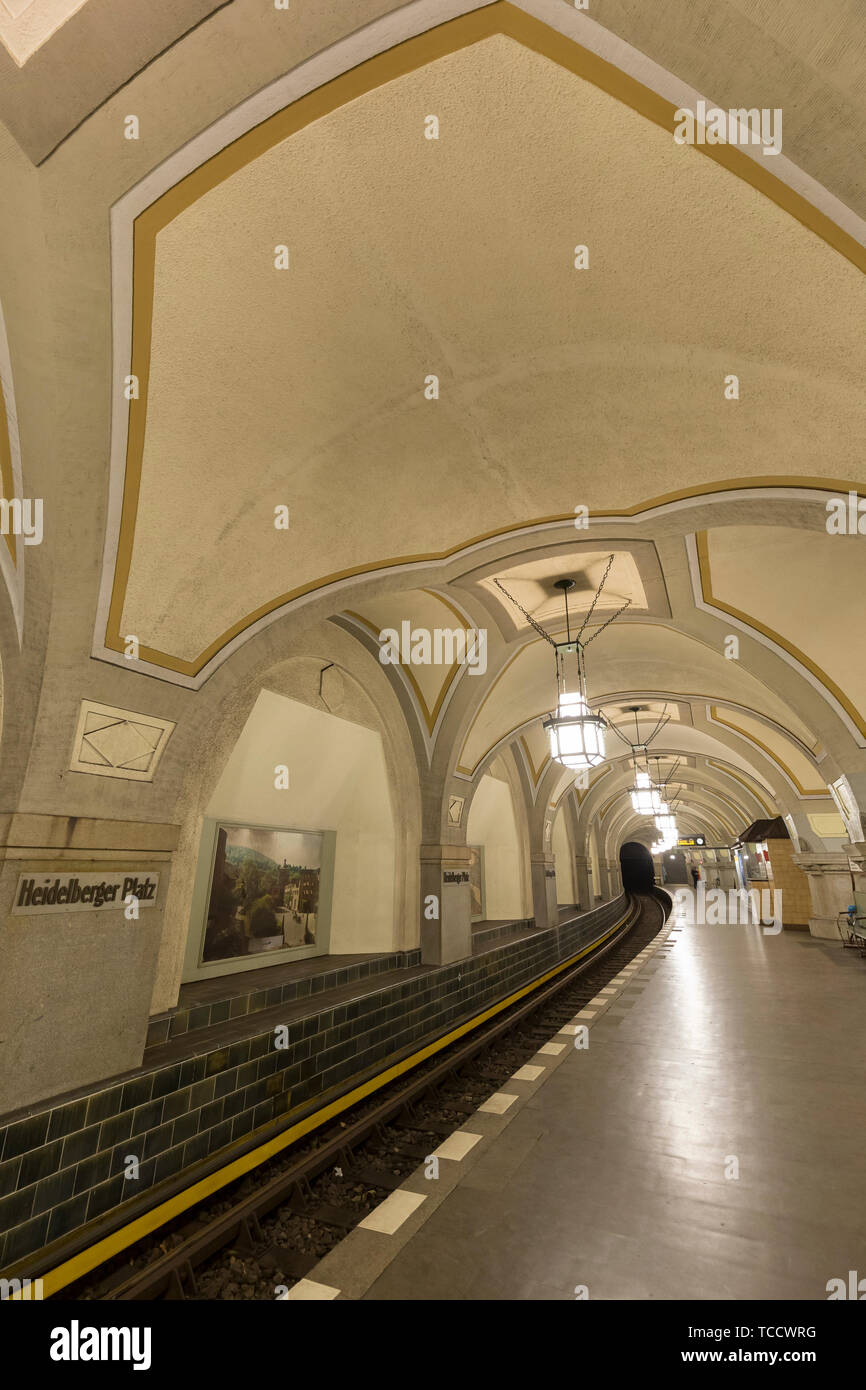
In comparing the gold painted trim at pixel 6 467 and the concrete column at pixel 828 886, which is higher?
the gold painted trim at pixel 6 467

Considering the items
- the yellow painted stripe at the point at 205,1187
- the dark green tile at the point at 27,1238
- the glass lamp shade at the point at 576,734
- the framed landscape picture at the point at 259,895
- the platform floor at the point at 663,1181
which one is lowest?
the yellow painted stripe at the point at 205,1187

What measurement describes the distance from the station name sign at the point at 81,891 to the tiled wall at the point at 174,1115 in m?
1.03

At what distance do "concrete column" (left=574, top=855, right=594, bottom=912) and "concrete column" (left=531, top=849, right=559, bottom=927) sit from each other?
18.6ft

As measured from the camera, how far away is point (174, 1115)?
3920 millimetres

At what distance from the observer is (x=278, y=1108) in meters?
4.73

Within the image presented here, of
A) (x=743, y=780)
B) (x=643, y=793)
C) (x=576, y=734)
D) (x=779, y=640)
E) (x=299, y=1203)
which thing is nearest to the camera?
(x=299, y=1203)

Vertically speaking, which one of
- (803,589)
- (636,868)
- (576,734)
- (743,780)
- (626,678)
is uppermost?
(626,678)

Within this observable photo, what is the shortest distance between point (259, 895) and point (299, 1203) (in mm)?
3650

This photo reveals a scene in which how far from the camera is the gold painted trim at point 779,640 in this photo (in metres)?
5.77

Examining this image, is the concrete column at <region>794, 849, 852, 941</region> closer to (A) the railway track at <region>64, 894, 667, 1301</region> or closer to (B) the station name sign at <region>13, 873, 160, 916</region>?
(A) the railway track at <region>64, 894, 667, 1301</region>

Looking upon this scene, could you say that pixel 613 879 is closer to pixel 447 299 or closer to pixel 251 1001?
pixel 251 1001

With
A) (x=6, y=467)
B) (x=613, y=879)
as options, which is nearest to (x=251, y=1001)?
(x=6, y=467)

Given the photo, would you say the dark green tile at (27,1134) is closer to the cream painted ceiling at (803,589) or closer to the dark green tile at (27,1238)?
the dark green tile at (27,1238)

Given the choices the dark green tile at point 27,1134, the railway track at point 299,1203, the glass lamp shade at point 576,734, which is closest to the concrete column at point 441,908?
the railway track at point 299,1203
